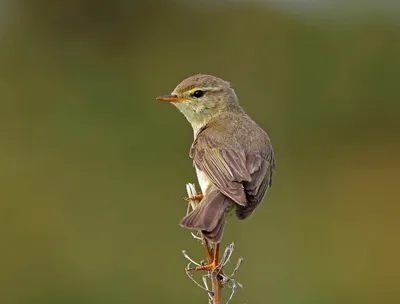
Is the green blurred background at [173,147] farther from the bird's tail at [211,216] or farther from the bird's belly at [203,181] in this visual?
the bird's tail at [211,216]

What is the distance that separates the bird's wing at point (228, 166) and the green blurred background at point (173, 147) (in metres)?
3.08

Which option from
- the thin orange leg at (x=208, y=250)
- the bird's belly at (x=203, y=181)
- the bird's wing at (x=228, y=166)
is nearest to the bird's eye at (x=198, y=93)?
the bird's wing at (x=228, y=166)

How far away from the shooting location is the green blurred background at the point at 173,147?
26.8 ft

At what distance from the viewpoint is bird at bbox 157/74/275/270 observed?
11.3 feet

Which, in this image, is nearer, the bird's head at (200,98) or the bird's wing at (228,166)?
the bird's wing at (228,166)

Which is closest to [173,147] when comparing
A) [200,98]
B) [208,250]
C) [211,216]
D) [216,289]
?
[200,98]

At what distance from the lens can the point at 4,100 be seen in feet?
38.3

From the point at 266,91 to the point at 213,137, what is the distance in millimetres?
6827

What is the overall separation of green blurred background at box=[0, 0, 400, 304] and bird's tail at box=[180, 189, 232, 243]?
3.44 m

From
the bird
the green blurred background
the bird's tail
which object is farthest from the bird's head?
the green blurred background

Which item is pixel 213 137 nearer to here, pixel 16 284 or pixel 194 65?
pixel 16 284

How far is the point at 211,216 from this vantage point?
342 cm

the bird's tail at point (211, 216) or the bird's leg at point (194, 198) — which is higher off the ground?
the bird's leg at point (194, 198)

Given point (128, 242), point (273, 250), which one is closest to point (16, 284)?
point (128, 242)
